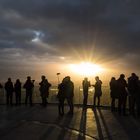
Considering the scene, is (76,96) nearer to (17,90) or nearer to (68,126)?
(17,90)

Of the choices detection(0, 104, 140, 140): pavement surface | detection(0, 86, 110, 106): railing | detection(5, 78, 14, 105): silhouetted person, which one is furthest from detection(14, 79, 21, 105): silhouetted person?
detection(0, 104, 140, 140): pavement surface

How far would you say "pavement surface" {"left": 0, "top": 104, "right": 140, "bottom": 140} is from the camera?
557 inches

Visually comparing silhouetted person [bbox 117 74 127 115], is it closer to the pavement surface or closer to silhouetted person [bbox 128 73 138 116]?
silhouetted person [bbox 128 73 138 116]

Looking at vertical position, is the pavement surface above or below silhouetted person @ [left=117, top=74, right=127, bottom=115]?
below

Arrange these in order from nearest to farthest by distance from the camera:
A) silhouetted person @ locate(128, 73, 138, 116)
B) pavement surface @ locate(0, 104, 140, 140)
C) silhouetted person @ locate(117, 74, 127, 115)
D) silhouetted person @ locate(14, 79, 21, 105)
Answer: pavement surface @ locate(0, 104, 140, 140)
silhouetted person @ locate(128, 73, 138, 116)
silhouetted person @ locate(117, 74, 127, 115)
silhouetted person @ locate(14, 79, 21, 105)

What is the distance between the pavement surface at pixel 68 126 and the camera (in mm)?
14156

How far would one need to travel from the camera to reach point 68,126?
650 inches

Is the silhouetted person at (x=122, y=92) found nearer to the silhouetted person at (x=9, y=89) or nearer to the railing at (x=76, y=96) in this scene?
the railing at (x=76, y=96)

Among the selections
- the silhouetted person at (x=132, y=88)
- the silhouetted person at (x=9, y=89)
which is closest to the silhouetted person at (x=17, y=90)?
the silhouetted person at (x=9, y=89)

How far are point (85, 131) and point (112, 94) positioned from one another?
8.10m

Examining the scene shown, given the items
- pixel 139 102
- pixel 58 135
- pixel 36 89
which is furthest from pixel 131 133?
pixel 36 89

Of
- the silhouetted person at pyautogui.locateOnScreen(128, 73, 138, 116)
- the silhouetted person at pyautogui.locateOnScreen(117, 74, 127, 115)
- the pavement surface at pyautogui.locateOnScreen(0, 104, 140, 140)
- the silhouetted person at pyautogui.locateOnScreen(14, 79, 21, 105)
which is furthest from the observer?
the silhouetted person at pyautogui.locateOnScreen(14, 79, 21, 105)

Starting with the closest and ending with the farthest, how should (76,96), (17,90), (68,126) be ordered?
1. (68,126)
2. (17,90)
3. (76,96)

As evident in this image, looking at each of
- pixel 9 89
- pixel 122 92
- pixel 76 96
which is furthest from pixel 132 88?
pixel 9 89
